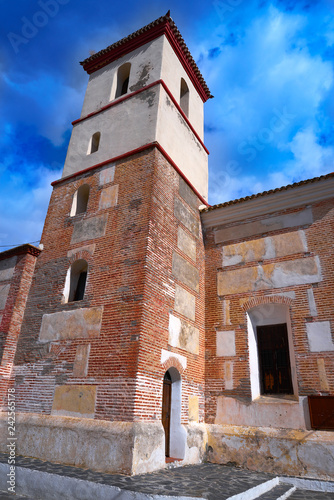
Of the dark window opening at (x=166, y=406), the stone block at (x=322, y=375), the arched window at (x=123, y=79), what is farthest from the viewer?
the arched window at (x=123, y=79)

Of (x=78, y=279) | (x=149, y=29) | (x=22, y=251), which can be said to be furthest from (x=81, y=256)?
(x=149, y=29)

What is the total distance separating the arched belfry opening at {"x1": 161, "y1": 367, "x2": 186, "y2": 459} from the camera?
6.99 m

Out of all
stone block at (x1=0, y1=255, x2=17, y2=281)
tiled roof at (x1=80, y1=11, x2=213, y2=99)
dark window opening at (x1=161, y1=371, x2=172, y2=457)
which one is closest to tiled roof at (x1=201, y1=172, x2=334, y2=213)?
dark window opening at (x1=161, y1=371, x2=172, y2=457)

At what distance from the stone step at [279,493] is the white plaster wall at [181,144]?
25.5 ft

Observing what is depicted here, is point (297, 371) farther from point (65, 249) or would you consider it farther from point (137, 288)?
point (65, 249)

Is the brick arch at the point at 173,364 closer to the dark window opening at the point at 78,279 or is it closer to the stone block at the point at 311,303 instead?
the dark window opening at the point at 78,279

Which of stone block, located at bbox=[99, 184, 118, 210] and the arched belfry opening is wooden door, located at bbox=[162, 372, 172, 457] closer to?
the arched belfry opening

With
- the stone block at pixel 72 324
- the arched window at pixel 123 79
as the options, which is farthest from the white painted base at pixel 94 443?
the arched window at pixel 123 79

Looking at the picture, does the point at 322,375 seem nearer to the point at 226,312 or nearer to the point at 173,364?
the point at 226,312

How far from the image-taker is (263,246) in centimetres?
886

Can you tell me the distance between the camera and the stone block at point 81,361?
6.82 m

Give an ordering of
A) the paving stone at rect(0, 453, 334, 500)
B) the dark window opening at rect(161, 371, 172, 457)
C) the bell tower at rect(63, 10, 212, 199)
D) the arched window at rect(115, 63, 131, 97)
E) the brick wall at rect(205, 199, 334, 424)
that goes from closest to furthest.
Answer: the paving stone at rect(0, 453, 334, 500)
the dark window opening at rect(161, 371, 172, 457)
the brick wall at rect(205, 199, 334, 424)
the bell tower at rect(63, 10, 212, 199)
the arched window at rect(115, 63, 131, 97)

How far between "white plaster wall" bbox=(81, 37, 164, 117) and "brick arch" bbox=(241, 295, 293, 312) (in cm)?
700

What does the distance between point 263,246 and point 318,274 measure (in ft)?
5.05
